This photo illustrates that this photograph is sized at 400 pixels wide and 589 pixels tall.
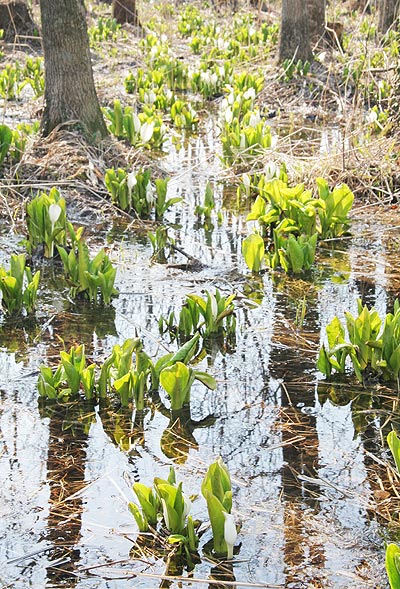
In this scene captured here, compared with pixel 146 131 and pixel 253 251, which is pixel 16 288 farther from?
pixel 146 131

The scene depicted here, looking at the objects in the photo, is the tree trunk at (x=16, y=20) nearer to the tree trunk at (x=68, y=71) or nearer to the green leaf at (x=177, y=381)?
the tree trunk at (x=68, y=71)

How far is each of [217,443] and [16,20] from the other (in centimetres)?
1158

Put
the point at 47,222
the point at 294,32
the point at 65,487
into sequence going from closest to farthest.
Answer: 1. the point at 65,487
2. the point at 47,222
3. the point at 294,32

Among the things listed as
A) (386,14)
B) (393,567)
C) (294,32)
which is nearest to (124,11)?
(386,14)

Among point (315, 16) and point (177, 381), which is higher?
point (315, 16)

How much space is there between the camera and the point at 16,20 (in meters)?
13.1

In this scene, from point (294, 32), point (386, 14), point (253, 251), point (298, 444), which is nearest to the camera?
point (298, 444)

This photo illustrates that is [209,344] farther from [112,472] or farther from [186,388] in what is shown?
[112,472]

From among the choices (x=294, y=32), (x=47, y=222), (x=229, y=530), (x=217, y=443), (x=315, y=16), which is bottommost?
(x=217, y=443)

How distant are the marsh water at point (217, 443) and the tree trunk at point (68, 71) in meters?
2.00

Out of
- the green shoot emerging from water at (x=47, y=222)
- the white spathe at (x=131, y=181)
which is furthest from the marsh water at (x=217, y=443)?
the white spathe at (x=131, y=181)

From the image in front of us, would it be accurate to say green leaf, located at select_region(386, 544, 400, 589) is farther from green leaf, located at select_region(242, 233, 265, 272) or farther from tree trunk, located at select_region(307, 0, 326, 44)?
tree trunk, located at select_region(307, 0, 326, 44)

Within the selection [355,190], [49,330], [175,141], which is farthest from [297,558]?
[175,141]

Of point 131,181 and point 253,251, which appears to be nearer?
point 253,251
